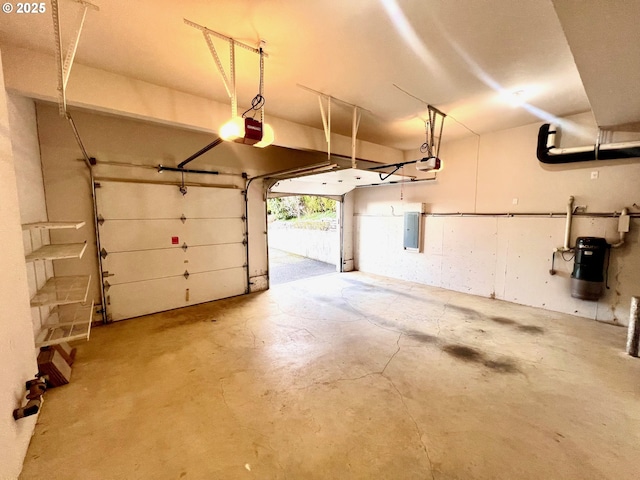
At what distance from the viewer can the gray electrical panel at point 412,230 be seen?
5.84 m

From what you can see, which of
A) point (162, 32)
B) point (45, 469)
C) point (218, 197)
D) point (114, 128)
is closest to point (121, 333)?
point (45, 469)

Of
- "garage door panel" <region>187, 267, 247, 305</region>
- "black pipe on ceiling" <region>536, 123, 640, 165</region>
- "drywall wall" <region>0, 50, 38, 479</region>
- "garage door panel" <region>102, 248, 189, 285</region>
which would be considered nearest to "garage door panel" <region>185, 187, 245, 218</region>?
"garage door panel" <region>102, 248, 189, 285</region>

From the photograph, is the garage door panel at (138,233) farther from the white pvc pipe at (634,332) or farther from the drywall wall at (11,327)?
the white pvc pipe at (634,332)

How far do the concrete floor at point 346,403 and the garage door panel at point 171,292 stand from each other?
15.5 inches

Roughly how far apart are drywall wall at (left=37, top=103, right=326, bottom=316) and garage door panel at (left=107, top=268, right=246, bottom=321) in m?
0.31

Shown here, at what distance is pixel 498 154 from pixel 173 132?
220 inches

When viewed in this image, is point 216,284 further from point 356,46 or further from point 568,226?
point 568,226

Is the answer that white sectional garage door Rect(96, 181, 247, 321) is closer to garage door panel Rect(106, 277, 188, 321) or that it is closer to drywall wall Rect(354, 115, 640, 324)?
garage door panel Rect(106, 277, 188, 321)

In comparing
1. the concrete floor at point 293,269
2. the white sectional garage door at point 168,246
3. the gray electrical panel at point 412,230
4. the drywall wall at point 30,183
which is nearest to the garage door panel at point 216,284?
the white sectional garage door at point 168,246

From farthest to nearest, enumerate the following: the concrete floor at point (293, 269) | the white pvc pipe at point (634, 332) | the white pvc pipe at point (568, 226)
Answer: the concrete floor at point (293, 269), the white pvc pipe at point (568, 226), the white pvc pipe at point (634, 332)

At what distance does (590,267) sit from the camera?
12.0ft

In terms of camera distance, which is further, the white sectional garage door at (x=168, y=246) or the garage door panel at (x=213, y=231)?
the garage door panel at (x=213, y=231)

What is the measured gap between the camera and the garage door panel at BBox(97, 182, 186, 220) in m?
3.84

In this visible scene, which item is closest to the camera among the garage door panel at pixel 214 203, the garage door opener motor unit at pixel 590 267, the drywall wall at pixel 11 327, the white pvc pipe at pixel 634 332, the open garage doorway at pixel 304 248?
the drywall wall at pixel 11 327
